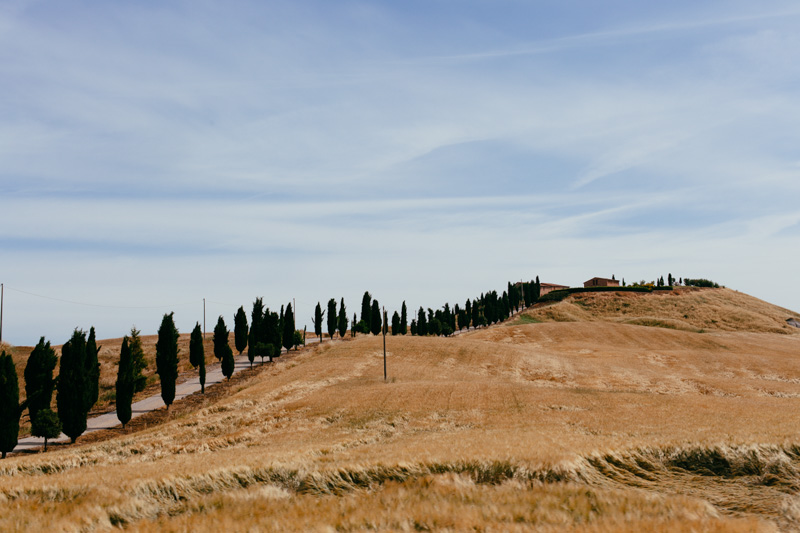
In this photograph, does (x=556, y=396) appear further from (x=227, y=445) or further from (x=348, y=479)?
(x=348, y=479)

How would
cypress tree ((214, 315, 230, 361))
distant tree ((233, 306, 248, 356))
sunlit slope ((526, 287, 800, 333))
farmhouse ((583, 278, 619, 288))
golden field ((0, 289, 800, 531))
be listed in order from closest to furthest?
golden field ((0, 289, 800, 531)) → cypress tree ((214, 315, 230, 361)) → distant tree ((233, 306, 248, 356)) → sunlit slope ((526, 287, 800, 333)) → farmhouse ((583, 278, 619, 288))

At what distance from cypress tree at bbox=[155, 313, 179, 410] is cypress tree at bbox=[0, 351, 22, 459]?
13115 millimetres

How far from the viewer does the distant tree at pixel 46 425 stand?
121ft

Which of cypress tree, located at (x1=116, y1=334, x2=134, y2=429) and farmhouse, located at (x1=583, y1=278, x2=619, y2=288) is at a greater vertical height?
farmhouse, located at (x1=583, y1=278, x2=619, y2=288)

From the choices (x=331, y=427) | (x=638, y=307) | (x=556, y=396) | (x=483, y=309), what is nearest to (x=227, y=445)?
(x=331, y=427)

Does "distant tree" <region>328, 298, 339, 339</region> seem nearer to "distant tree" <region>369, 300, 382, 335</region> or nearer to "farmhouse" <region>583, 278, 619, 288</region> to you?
"distant tree" <region>369, 300, 382, 335</region>

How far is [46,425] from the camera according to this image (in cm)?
3678

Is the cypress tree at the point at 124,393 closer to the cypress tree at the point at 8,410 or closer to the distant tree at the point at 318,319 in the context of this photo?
the cypress tree at the point at 8,410

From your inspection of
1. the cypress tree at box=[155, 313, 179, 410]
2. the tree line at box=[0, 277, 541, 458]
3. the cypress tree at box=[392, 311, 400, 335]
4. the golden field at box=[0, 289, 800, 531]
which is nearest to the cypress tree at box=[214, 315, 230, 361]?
the tree line at box=[0, 277, 541, 458]

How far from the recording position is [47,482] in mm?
13789

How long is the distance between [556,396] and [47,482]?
32.9m

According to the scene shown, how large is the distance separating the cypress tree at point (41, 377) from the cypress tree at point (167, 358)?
887 centimetres

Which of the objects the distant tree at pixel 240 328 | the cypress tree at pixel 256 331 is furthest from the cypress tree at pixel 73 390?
the distant tree at pixel 240 328

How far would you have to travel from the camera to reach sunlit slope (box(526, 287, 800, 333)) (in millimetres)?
106375
